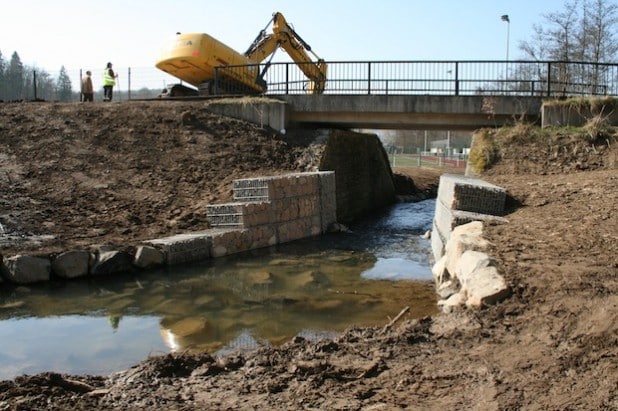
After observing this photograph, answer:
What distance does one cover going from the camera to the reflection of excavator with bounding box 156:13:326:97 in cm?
2105

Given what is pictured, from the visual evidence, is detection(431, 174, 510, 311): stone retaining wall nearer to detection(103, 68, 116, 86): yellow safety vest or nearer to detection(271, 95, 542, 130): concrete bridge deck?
detection(271, 95, 542, 130): concrete bridge deck

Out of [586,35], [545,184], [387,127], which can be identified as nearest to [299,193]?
[545,184]

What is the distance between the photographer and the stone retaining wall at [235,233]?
1033 centimetres

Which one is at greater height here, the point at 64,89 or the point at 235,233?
the point at 64,89

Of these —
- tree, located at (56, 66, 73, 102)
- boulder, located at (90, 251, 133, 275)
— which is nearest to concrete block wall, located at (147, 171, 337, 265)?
boulder, located at (90, 251, 133, 275)

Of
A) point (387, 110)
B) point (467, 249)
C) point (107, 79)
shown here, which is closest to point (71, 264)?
point (467, 249)

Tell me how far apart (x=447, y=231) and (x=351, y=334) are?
523 cm

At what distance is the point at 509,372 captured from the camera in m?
4.86

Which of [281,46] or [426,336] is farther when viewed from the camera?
[281,46]

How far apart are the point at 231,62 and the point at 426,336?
17.8 m

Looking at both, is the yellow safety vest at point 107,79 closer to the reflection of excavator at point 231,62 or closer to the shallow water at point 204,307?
the reflection of excavator at point 231,62

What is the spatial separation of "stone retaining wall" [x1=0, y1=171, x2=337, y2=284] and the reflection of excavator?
6.59 metres

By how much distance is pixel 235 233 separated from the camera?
43.1 ft

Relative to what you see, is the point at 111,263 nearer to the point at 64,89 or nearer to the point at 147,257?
the point at 147,257
